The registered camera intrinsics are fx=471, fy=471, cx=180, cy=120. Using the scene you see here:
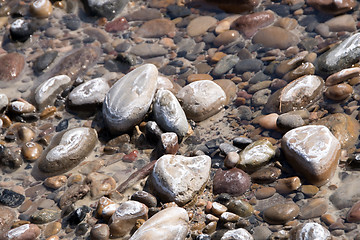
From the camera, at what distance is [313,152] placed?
11.3 feet

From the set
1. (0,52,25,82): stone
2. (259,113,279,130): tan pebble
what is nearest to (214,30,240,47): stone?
(259,113,279,130): tan pebble

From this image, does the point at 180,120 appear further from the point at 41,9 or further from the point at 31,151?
the point at 41,9

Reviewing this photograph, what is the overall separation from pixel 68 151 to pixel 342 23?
3.13 metres

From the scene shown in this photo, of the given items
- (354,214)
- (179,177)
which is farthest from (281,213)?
(179,177)

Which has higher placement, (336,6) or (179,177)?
(336,6)

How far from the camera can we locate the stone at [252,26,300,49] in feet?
15.9

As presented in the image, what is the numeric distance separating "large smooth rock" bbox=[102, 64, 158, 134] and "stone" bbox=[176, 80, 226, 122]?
30cm

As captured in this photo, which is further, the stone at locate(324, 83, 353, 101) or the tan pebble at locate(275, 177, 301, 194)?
the stone at locate(324, 83, 353, 101)

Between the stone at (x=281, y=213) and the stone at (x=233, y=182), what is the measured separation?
0.91 feet

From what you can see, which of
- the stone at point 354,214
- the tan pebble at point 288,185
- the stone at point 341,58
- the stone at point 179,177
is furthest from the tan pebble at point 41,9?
the stone at point 354,214

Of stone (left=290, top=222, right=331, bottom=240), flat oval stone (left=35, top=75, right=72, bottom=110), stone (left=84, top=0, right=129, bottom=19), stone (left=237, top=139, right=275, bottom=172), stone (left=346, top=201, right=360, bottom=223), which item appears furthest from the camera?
stone (left=84, top=0, right=129, bottom=19)

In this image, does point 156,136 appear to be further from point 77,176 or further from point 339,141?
point 339,141

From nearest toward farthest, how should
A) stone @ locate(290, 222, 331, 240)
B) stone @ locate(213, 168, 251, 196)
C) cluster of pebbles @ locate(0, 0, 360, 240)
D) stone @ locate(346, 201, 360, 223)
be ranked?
1. stone @ locate(290, 222, 331, 240)
2. stone @ locate(346, 201, 360, 223)
3. cluster of pebbles @ locate(0, 0, 360, 240)
4. stone @ locate(213, 168, 251, 196)

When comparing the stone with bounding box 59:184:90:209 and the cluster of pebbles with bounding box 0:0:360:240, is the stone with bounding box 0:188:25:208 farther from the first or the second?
the stone with bounding box 59:184:90:209
